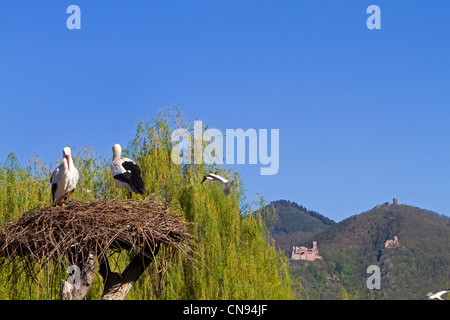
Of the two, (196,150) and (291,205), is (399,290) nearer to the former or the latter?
(196,150)

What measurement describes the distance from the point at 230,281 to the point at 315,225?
10873 cm

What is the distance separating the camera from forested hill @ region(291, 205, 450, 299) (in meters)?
67.7

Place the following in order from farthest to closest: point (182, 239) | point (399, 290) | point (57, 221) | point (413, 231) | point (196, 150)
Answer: point (413, 231), point (399, 290), point (196, 150), point (182, 239), point (57, 221)

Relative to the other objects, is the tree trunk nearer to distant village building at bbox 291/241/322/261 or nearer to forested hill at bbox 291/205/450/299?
forested hill at bbox 291/205/450/299

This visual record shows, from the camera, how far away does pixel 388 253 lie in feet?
249

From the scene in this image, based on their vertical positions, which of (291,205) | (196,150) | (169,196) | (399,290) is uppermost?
(291,205)

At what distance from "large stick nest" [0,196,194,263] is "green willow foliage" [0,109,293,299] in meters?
4.13

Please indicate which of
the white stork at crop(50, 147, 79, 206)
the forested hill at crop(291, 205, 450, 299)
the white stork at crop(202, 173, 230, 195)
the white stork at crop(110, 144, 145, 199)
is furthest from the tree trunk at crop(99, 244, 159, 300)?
the forested hill at crop(291, 205, 450, 299)

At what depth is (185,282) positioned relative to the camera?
14.6 metres

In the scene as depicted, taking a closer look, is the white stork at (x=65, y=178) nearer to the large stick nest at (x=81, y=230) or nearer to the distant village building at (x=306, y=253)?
the large stick nest at (x=81, y=230)

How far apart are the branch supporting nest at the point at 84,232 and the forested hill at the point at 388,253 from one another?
5451cm

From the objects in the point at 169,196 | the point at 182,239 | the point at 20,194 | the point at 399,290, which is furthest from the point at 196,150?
the point at 399,290

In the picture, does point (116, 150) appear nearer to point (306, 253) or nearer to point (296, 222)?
point (306, 253)

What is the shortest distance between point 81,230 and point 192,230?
245 inches
